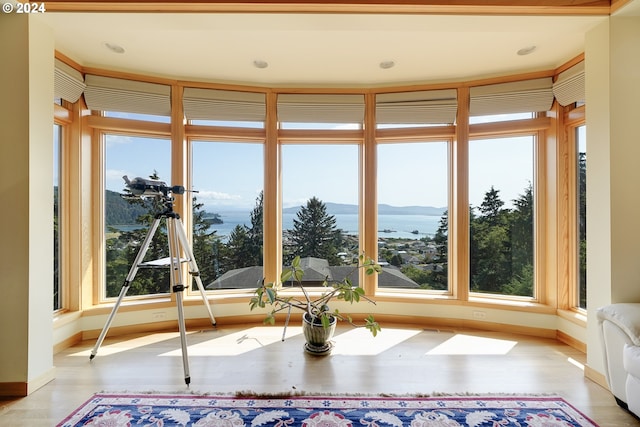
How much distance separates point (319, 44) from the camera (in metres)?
2.48

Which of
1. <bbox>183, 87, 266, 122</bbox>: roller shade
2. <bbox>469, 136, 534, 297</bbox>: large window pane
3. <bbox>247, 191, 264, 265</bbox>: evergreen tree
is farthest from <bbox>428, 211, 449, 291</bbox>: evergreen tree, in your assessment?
<bbox>183, 87, 266, 122</bbox>: roller shade

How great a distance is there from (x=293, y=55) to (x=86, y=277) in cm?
288

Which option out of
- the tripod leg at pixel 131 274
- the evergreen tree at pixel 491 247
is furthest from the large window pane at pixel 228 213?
the evergreen tree at pixel 491 247

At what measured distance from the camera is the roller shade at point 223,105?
10.2ft

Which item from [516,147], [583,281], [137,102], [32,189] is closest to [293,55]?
[137,102]

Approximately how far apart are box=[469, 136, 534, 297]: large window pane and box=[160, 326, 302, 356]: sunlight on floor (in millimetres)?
2101

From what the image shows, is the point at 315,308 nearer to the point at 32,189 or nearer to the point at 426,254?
the point at 426,254

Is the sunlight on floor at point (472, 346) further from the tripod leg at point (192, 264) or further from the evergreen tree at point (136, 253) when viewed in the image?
the evergreen tree at point (136, 253)

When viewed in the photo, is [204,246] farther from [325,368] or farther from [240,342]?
[325,368]

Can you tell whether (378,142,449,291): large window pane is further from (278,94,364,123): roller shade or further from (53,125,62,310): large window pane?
(53,125,62,310): large window pane

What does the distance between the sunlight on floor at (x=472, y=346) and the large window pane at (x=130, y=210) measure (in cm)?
287

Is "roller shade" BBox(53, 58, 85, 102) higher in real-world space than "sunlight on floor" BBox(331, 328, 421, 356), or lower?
higher

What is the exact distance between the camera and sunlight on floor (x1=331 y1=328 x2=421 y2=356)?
253cm

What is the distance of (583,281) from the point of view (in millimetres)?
2748
